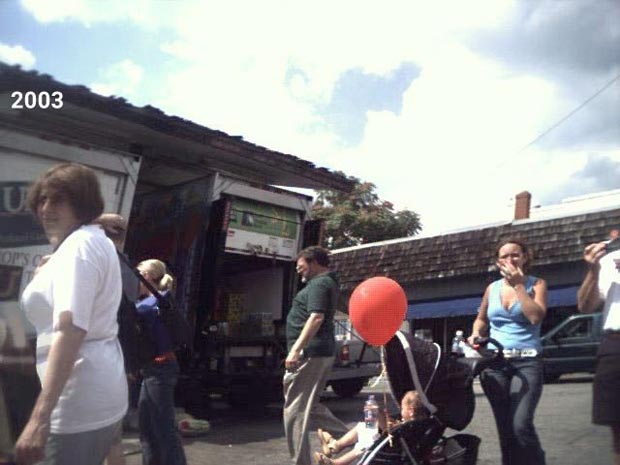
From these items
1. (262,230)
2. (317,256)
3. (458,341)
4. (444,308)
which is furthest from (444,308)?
(262,230)

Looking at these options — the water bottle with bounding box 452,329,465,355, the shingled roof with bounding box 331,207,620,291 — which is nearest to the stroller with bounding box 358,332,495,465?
the water bottle with bounding box 452,329,465,355

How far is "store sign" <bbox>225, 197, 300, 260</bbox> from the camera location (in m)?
7.42

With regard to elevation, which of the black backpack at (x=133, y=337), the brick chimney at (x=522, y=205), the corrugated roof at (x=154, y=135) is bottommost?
the black backpack at (x=133, y=337)

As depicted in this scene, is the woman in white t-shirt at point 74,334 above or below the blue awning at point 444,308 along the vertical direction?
below

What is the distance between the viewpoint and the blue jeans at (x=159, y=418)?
149 inches

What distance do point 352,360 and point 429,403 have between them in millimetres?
4883

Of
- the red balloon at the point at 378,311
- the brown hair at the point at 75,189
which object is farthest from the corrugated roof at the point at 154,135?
the red balloon at the point at 378,311

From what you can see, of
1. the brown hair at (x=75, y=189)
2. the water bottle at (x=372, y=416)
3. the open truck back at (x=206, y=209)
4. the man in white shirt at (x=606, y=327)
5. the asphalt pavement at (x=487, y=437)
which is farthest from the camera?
the open truck back at (x=206, y=209)

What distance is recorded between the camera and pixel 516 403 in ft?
11.6

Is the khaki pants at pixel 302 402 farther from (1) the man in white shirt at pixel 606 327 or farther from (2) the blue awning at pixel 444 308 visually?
(1) the man in white shirt at pixel 606 327

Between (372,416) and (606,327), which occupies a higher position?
(606,327)

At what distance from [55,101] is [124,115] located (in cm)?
95

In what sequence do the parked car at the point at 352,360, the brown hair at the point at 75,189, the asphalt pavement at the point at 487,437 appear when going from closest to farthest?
the brown hair at the point at 75,189
the asphalt pavement at the point at 487,437
the parked car at the point at 352,360

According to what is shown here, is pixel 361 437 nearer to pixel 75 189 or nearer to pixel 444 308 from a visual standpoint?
pixel 444 308
